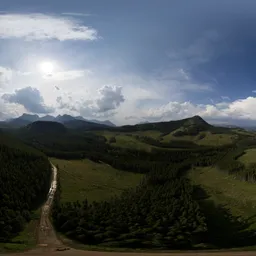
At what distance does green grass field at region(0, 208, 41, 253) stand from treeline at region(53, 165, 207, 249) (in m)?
9.31

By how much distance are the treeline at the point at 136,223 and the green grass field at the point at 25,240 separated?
9.31m

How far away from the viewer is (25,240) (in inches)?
4835

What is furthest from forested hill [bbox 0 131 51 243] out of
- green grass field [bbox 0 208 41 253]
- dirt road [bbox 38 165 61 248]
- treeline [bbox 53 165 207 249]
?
treeline [bbox 53 165 207 249]

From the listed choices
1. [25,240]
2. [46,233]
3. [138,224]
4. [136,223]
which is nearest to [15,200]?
[46,233]

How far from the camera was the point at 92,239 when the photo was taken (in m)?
128

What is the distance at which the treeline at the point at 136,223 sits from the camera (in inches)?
4975

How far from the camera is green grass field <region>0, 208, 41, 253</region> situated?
11044 centimetres

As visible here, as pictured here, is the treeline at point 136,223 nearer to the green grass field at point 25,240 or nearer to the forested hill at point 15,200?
the green grass field at point 25,240

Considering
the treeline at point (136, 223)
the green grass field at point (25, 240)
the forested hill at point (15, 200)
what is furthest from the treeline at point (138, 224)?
the forested hill at point (15, 200)

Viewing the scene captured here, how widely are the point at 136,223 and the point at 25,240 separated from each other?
1670 inches

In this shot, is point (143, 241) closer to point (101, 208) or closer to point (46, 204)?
point (101, 208)

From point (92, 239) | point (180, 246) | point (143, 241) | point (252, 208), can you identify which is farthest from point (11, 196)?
point (252, 208)

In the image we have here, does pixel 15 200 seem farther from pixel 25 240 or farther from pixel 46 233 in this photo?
pixel 25 240

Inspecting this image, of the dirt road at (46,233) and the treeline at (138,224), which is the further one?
the treeline at (138,224)
